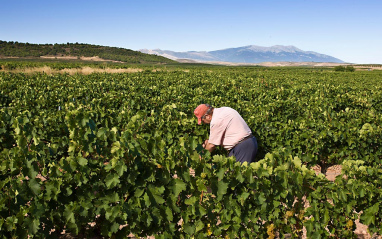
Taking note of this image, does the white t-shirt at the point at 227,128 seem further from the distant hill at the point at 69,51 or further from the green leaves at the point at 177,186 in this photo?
the distant hill at the point at 69,51

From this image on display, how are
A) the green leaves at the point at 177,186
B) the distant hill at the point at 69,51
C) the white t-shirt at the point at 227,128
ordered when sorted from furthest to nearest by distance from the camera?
1. the distant hill at the point at 69,51
2. the white t-shirt at the point at 227,128
3. the green leaves at the point at 177,186

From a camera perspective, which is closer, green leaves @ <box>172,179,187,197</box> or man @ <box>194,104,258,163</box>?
green leaves @ <box>172,179,187,197</box>

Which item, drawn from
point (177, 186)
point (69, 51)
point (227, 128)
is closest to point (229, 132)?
point (227, 128)

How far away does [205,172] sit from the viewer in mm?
3494

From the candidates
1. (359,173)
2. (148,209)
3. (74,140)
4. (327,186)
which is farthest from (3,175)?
(359,173)

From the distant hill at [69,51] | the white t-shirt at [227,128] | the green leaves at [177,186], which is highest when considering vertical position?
the distant hill at [69,51]

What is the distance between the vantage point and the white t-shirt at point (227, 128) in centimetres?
505

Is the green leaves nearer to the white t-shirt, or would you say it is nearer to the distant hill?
the white t-shirt

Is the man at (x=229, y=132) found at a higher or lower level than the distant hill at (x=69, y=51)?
lower

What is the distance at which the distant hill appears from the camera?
291 ft

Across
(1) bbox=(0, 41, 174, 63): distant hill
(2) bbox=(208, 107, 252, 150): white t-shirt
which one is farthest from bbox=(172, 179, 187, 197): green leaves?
(1) bbox=(0, 41, 174, 63): distant hill

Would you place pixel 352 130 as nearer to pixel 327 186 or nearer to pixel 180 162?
pixel 327 186

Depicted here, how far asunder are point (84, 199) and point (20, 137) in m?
1.13

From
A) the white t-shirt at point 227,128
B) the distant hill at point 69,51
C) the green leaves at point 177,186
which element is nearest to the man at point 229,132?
the white t-shirt at point 227,128
